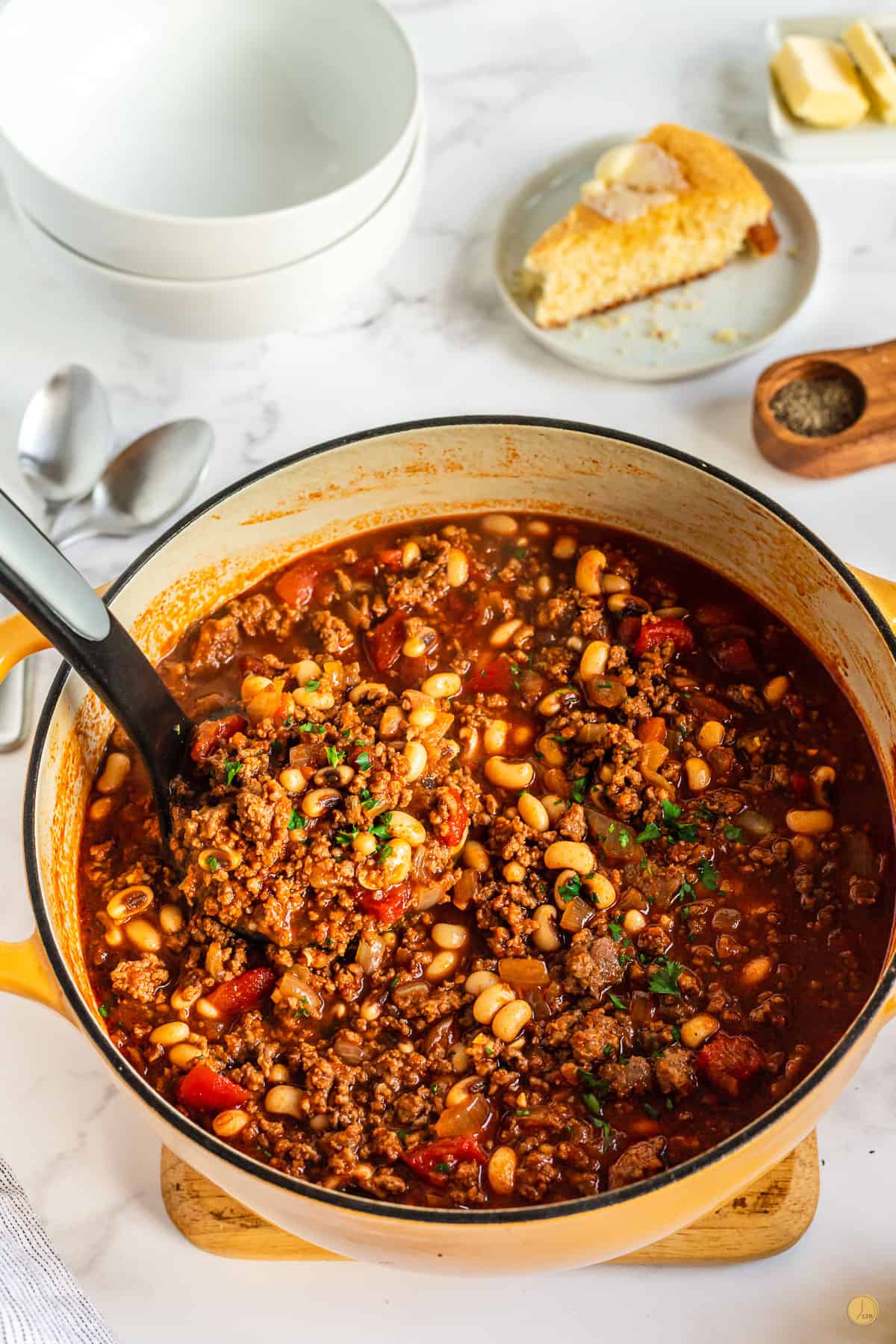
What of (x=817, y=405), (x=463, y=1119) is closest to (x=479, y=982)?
(x=463, y=1119)

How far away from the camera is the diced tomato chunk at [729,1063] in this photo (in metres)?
2.57

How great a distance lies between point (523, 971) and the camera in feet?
9.00

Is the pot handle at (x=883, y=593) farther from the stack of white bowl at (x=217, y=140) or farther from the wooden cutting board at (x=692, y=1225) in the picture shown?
the stack of white bowl at (x=217, y=140)

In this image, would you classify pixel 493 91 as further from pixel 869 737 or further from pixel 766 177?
pixel 869 737

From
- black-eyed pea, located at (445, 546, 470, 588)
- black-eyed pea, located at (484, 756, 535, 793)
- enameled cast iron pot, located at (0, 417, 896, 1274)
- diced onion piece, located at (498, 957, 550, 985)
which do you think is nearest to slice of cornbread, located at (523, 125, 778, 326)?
enameled cast iron pot, located at (0, 417, 896, 1274)

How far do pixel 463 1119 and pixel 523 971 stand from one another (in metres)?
0.32

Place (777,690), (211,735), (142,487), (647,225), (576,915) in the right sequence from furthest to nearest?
(647,225) < (142,487) < (777,690) < (211,735) < (576,915)

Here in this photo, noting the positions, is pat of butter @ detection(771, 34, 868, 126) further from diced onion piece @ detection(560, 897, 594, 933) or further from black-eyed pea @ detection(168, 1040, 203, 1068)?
black-eyed pea @ detection(168, 1040, 203, 1068)

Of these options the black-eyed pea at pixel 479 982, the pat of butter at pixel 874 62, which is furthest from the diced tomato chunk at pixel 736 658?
the pat of butter at pixel 874 62

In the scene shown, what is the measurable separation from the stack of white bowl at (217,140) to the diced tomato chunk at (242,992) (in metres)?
1.82

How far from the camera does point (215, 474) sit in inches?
152

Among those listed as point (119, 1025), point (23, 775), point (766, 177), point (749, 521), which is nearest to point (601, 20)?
point (766, 177)

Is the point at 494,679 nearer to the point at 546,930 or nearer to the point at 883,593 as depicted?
the point at 546,930

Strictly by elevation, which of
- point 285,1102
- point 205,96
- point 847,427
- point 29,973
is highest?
point 205,96
